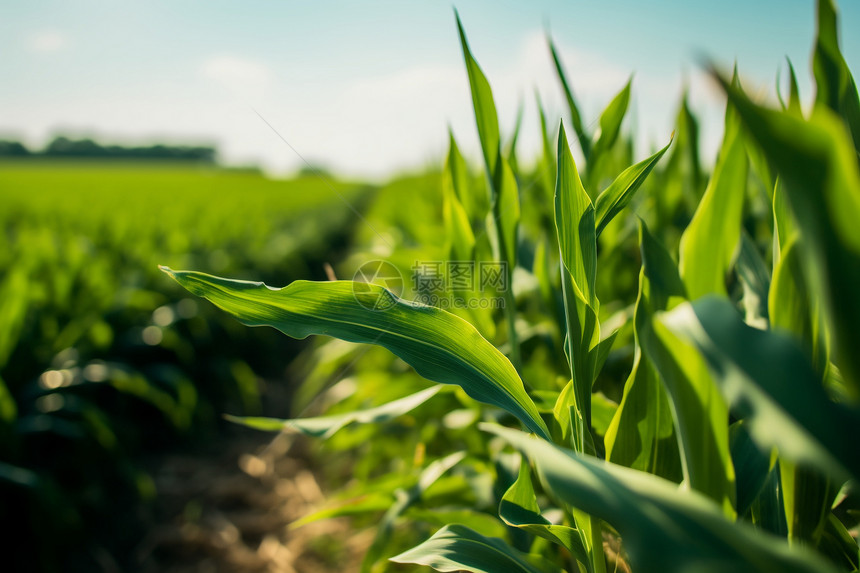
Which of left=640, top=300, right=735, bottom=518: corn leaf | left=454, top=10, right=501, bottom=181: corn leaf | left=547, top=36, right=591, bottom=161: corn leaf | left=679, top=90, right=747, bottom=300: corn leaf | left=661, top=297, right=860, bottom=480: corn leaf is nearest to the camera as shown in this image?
left=661, top=297, right=860, bottom=480: corn leaf

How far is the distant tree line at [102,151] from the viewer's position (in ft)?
133

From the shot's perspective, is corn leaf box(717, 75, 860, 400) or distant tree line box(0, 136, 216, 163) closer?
corn leaf box(717, 75, 860, 400)

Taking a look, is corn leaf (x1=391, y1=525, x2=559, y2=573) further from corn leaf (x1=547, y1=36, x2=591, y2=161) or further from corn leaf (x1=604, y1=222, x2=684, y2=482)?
corn leaf (x1=547, y1=36, x2=591, y2=161)

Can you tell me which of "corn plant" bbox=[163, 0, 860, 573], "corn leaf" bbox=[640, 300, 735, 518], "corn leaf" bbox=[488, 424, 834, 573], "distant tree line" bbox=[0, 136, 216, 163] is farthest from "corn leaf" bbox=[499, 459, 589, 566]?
"distant tree line" bbox=[0, 136, 216, 163]

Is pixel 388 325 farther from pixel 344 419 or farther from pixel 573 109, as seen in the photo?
pixel 573 109

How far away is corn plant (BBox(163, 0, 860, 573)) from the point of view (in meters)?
0.24

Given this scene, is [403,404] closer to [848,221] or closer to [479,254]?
[479,254]

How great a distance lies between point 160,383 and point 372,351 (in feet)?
3.56

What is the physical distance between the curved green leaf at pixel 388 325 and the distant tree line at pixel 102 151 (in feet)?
162

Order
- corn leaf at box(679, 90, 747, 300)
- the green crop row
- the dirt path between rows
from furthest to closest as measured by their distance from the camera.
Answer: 1. the dirt path between rows
2. the green crop row
3. corn leaf at box(679, 90, 747, 300)

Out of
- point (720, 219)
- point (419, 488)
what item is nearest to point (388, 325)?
point (720, 219)

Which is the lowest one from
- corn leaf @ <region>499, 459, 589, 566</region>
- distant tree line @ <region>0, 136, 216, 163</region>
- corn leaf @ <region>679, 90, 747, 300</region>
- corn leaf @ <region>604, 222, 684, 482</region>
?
corn leaf @ <region>499, 459, 589, 566</region>

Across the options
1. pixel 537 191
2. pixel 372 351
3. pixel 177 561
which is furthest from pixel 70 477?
pixel 537 191

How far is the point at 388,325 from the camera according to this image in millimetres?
486
